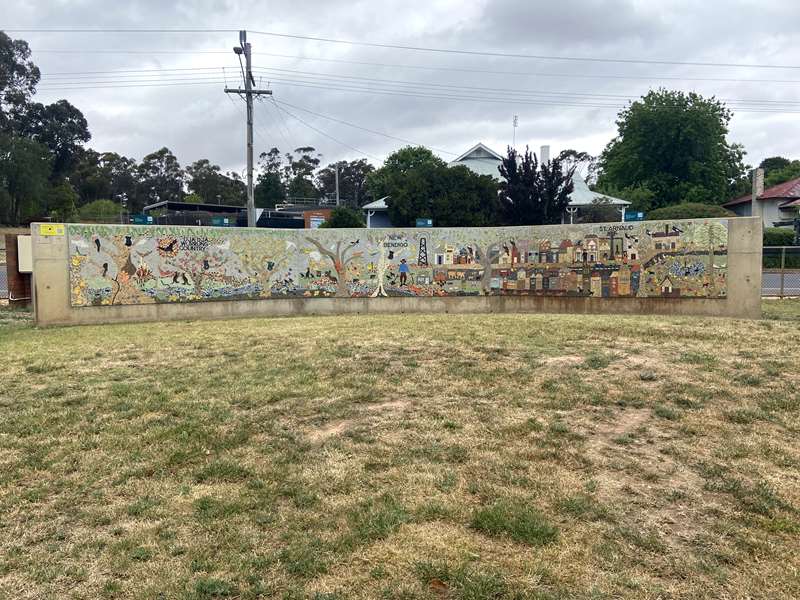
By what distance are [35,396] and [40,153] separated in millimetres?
60791

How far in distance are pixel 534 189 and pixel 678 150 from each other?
96.9 ft

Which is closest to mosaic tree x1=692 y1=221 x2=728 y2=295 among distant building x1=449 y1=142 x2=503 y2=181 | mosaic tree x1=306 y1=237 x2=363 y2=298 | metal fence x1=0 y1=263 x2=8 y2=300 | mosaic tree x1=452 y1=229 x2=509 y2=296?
mosaic tree x1=452 y1=229 x2=509 y2=296

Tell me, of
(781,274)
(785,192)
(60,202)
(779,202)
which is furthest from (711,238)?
(60,202)

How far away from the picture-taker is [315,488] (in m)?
3.84

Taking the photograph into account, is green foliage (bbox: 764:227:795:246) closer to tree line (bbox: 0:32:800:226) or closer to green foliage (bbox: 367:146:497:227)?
tree line (bbox: 0:32:800:226)

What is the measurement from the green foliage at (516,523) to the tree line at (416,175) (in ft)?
87.3

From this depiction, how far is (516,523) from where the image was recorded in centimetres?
330

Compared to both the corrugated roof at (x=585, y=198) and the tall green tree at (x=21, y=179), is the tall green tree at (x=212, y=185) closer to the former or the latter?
the tall green tree at (x=21, y=179)

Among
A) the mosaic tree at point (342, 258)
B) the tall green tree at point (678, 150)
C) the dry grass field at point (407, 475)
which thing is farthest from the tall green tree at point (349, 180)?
the dry grass field at point (407, 475)

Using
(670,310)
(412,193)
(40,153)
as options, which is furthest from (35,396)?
(40,153)

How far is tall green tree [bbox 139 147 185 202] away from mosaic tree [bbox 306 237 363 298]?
76.4m

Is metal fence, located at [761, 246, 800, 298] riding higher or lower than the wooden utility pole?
lower

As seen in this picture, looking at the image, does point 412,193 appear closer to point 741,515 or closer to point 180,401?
point 180,401

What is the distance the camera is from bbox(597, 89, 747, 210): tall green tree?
164 feet
